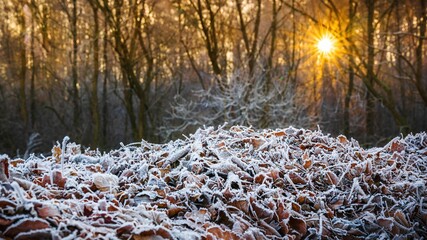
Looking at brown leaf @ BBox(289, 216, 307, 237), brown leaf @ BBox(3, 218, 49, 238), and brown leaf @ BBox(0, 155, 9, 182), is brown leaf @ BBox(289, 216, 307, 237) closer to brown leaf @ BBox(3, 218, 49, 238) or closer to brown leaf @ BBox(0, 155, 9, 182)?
brown leaf @ BBox(3, 218, 49, 238)

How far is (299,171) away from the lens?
8.63ft

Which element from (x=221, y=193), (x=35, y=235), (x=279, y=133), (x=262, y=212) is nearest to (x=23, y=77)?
(x=279, y=133)

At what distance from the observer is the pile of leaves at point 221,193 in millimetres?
1470

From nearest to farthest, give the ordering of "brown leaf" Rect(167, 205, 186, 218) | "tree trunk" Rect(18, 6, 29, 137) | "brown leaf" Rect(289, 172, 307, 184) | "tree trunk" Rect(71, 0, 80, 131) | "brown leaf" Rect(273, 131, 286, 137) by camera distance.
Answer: "brown leaf" Rect(167, 205, 186, 218) < "brown leaf" Rect(289, 172, 307, 184) < "brown leaf" Rect(273, 131, 286, 137) < "tree trunk" Rect(71, 0, 80, 131) < "tree trunk" Rect(18, 6, 29, 137)

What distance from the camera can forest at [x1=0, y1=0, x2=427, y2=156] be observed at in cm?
1402

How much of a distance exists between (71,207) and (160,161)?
112 centimetres

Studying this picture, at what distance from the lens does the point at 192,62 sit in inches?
701

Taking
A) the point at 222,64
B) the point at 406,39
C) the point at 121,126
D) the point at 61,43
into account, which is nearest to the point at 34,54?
the point at 61,43

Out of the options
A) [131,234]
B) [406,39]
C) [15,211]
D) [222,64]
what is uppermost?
[406,39]

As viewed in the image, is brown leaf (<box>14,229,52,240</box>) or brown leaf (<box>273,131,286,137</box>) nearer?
brown leaf (<box>14,229,52,240</box>)

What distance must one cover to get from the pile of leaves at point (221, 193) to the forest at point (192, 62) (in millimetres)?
9449

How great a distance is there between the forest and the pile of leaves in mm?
9449

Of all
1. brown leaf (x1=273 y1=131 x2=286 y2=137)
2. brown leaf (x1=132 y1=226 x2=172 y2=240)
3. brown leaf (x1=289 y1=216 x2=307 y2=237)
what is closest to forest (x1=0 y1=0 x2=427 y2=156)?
brown leaf (x1=273 y1=131 x2=286 y2=137)

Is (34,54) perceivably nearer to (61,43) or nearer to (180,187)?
(61,43)
